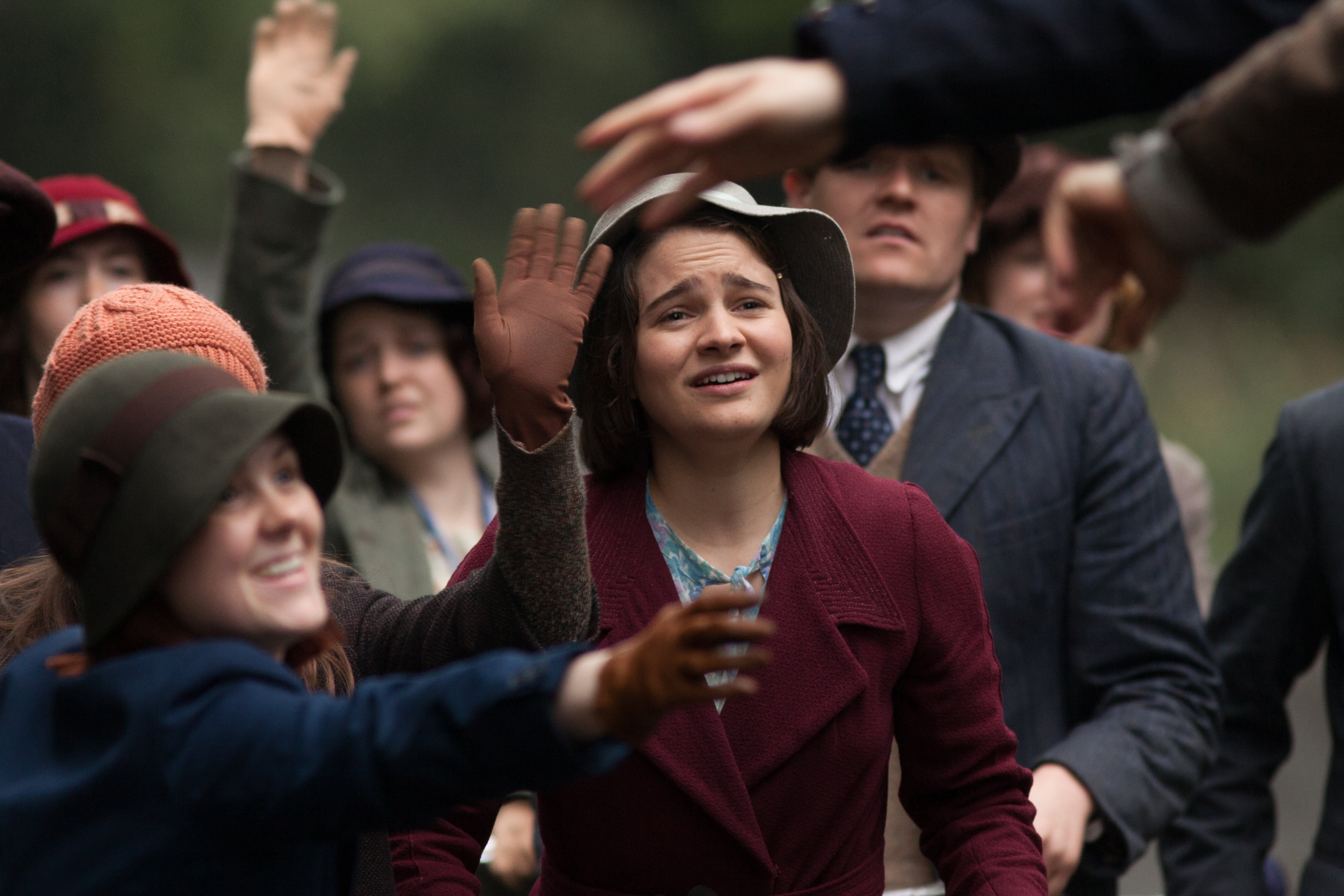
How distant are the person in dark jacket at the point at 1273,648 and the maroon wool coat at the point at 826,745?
0.97m

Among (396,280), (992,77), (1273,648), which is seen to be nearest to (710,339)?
(992,77)

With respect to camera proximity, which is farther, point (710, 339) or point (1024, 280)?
point (1024, 280)

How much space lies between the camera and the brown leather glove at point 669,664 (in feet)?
4.82

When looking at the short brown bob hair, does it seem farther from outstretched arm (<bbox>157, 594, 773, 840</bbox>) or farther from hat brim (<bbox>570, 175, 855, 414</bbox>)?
outstretched arm (<bbox>157, 594, 773, 840</bbox>)

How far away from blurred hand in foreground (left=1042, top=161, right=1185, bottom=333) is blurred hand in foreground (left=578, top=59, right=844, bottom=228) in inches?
18.5

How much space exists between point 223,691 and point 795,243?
138 centimetres

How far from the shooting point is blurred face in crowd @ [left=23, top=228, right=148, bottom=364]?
3.48 m

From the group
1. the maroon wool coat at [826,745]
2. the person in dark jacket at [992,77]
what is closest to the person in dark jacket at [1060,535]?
the maroon wool coat at [826,745]

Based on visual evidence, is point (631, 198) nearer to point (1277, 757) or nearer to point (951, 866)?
point (951, 866)

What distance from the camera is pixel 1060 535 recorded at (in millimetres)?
3072

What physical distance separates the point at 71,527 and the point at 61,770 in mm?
269

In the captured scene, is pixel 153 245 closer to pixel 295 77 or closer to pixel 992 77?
pixel 295 77

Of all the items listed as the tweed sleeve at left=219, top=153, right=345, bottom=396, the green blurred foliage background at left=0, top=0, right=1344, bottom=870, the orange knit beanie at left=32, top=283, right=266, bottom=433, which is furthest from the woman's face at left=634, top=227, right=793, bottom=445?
the green blurred foliage background at left=0, top=0, right=1344, bottom=870

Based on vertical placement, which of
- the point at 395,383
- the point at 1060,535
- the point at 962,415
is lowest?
the point at 1060,535
